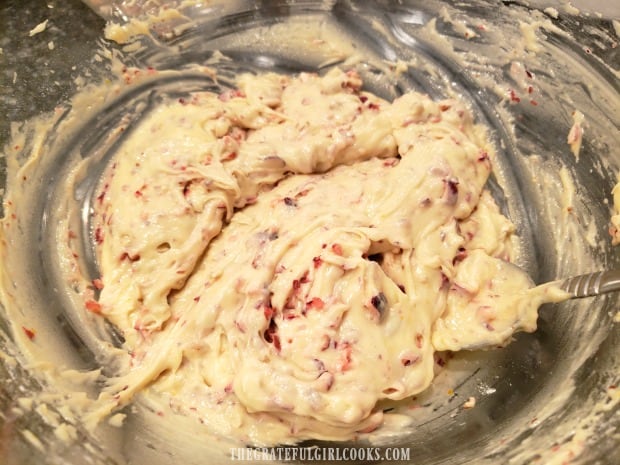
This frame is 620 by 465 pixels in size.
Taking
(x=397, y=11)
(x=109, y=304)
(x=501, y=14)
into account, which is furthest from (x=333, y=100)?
(x=109, y=304)

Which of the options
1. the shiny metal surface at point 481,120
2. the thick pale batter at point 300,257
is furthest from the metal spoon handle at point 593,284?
the shiny metal surface at point 481,120

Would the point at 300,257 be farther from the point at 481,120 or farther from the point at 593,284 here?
the point at 481,120

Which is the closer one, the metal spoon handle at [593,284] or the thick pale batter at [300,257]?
the metal spoon handle at [593,284]

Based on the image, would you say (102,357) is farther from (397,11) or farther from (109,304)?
(397,11)

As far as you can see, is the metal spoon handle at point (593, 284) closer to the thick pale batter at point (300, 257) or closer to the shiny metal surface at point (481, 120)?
the thick pale batter at point (300, 257)

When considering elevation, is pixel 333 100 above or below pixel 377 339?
above
